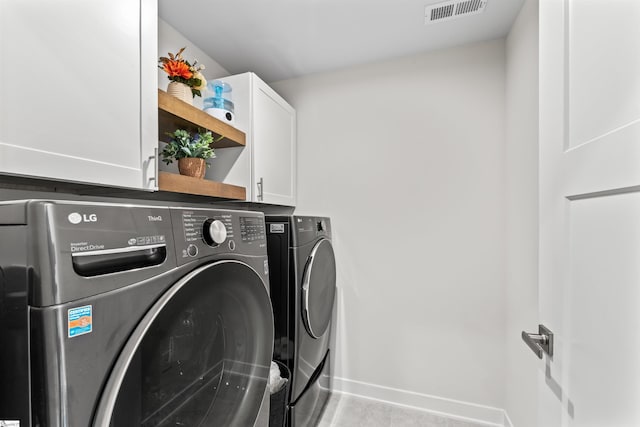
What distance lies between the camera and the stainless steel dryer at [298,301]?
1.43m

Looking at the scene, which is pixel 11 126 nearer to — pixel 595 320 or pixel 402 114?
pixel 595 320

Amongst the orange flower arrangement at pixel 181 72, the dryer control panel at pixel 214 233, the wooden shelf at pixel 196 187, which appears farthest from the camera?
the orange flower arrangement at pixel 181 72

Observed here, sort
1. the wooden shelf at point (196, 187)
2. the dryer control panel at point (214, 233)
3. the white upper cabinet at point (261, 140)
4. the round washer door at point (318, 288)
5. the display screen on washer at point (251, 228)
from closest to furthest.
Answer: the dryer control panel at point (214, 233) → the display screen on washer at point (251, 228) → the wooden shelf at point (196, 187) → the round washer door at point (318, 288) → the white upper cabinet at point (261, 140)

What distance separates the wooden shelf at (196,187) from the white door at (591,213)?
4.42 ft

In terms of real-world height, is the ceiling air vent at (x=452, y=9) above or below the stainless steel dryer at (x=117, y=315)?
above

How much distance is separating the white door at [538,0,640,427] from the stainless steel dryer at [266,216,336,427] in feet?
3.14

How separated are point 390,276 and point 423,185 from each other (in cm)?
67

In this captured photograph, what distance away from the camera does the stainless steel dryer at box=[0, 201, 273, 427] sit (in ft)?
1.52

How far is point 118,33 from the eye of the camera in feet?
3.37

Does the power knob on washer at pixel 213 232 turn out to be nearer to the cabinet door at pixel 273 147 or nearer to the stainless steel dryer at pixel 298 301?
the stainless steel dryer at pixel 298 301

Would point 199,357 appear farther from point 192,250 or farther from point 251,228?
point 251,228

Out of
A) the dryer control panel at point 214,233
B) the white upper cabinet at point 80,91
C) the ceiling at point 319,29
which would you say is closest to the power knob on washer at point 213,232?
the dryer control panel at point 214,233

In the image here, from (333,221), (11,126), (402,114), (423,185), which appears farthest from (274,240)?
(402,114)

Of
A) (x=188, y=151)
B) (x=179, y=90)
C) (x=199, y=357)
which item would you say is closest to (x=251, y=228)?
(x=199, y=357)
